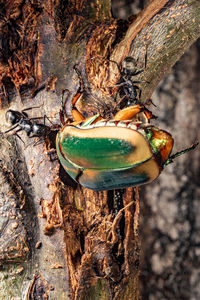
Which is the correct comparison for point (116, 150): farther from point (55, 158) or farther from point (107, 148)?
point (55, 158)

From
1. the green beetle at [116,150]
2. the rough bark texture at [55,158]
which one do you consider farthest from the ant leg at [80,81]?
the green beetle at [116,150]

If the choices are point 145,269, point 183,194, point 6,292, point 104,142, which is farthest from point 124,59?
point 145,269

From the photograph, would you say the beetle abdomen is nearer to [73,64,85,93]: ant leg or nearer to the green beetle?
the green beetle

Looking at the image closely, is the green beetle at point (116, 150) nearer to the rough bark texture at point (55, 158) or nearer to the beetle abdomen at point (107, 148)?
the beetle abdomen at point (107, 148)

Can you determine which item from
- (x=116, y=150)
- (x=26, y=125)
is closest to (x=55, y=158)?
(x=26, y=125)

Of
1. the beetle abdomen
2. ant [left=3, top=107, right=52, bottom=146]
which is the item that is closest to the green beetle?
the beetle abdomen
